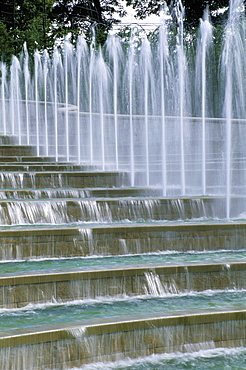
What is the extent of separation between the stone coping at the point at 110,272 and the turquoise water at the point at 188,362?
1.65 metres

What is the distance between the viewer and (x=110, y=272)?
27.1 ft

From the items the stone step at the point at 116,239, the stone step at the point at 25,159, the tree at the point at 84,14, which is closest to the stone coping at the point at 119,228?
the stone step at the point at 116,239

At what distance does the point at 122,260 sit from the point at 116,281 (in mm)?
1397

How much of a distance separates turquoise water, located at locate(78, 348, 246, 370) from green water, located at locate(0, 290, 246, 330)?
533 mm

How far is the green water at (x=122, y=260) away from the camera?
9055 millimetres

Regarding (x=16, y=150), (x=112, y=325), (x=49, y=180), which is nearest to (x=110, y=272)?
(x=112, y=325)

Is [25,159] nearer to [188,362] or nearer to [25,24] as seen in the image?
[188,362]

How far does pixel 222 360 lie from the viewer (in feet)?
22.0

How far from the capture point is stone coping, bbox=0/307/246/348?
20.4 feet

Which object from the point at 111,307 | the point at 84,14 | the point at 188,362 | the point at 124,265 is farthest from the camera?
the point at 84,14

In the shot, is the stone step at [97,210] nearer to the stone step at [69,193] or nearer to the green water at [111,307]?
the stone step at [69,193]

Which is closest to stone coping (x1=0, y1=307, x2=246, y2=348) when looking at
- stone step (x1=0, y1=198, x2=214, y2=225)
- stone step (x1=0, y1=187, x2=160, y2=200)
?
stone step (x1=0, y1=198, x2=214, y2=225)

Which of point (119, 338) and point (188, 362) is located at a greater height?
point (119, 338)

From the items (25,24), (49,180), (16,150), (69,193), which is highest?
(25,24)
